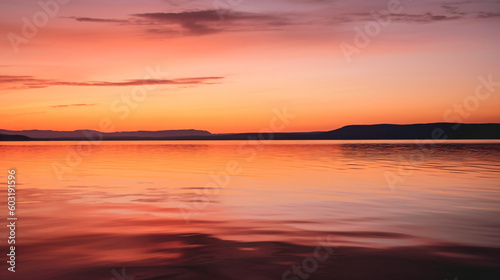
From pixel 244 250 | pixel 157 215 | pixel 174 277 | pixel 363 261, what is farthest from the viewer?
pixel 157 215

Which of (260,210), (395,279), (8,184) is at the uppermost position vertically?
(8,184)

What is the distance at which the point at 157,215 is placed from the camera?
1705cm

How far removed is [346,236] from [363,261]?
284cm

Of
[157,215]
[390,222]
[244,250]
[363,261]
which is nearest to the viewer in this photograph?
[363,261]

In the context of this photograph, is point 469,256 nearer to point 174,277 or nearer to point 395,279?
point 395,279

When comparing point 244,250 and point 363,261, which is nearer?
point 363,261

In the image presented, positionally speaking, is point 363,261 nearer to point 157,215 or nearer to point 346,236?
point 346,236

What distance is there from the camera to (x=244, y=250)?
463 inches

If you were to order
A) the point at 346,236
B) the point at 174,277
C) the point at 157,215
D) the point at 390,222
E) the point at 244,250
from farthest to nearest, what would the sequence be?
the point at 157,215 < the point at 390,222 < the point at 346,236 < the point at 244,250 < the point at 174,277

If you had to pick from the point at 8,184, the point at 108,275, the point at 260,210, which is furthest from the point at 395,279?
the point at 8,184

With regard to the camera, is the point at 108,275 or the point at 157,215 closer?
the point at 108,275

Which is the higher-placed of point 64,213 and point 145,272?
point 64,213

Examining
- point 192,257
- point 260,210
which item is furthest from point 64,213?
point 192,257

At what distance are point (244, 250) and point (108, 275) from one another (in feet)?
11.5
